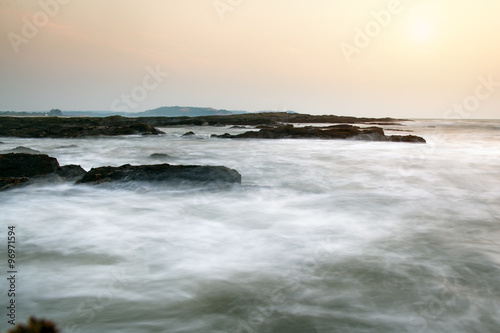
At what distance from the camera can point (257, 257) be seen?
4.52 m

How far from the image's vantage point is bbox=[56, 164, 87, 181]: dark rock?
8279mm

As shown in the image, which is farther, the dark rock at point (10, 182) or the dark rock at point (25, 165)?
the dark rock at point (25, 165)

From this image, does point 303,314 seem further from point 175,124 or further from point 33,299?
point 175,124

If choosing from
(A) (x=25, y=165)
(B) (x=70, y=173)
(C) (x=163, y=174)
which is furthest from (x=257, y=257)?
(A) (x=25, y=165)

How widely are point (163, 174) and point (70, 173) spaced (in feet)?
7.45

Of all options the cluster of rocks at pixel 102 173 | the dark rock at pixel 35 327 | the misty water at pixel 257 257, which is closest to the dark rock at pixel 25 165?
the cluster of rocks at pixel 102 173

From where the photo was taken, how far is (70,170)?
855 cm

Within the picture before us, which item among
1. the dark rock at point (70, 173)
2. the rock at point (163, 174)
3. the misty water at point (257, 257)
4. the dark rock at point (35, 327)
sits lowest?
the misty water at point (257, 257)

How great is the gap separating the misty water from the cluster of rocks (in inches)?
11.7

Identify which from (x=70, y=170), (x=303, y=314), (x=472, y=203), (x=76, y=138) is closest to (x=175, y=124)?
(x=76, y=138)

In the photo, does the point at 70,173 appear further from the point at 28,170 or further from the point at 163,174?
the point at 163,174

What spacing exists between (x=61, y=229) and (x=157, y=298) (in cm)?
290

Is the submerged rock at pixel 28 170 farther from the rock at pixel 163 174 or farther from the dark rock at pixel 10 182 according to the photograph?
the rock at pixel 163 174

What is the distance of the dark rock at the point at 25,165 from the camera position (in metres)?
7.91
